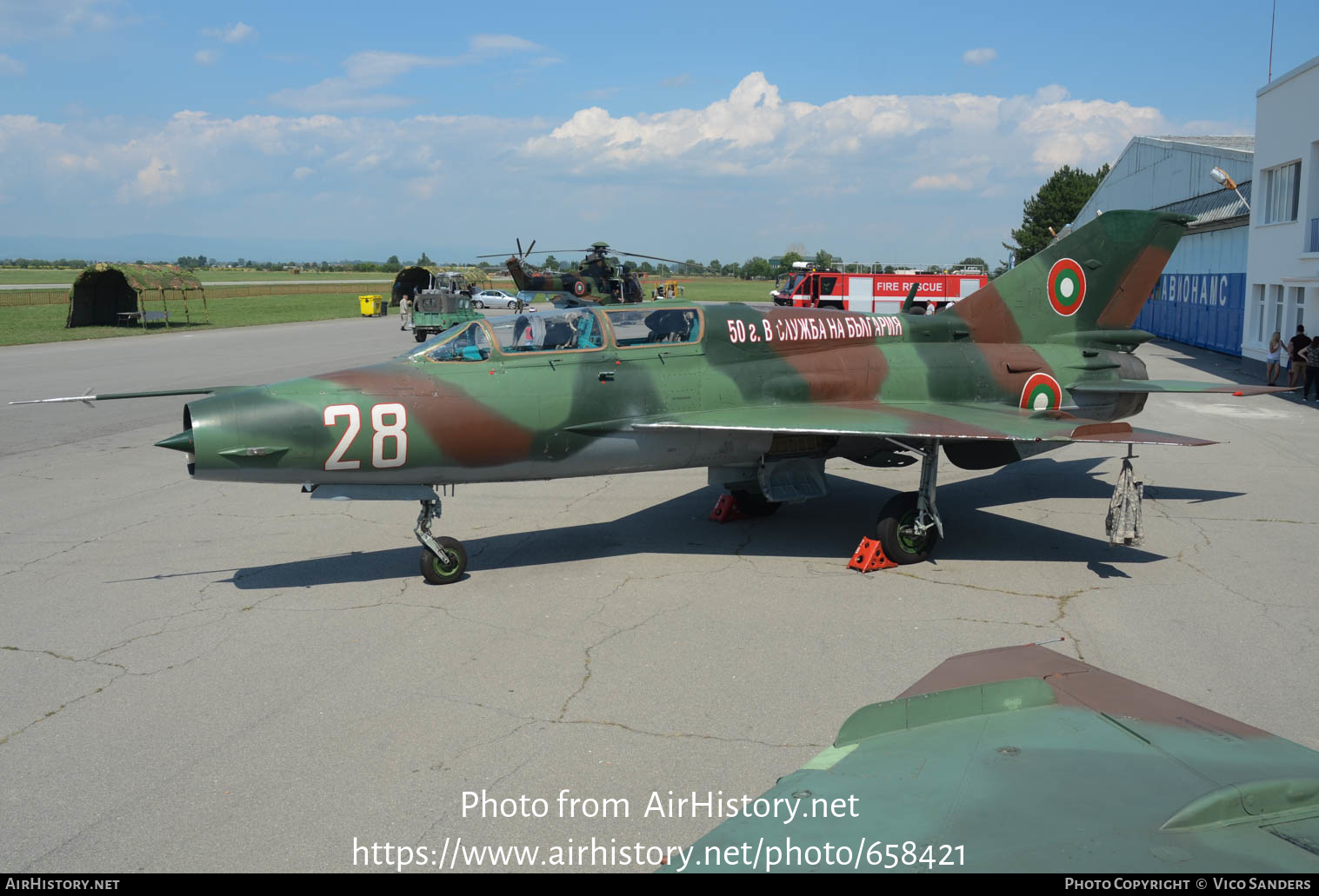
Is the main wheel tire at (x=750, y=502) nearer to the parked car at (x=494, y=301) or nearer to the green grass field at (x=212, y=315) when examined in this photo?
the green grass field at (x=212, y=315)

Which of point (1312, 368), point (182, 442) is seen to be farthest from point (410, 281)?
point (182, 442)

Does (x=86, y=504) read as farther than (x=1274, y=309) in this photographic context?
No

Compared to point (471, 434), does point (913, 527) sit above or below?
below

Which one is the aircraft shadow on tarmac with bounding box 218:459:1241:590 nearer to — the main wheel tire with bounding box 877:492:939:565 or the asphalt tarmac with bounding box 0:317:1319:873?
the asphalt tarmac with bounding box 0:317:1319:873

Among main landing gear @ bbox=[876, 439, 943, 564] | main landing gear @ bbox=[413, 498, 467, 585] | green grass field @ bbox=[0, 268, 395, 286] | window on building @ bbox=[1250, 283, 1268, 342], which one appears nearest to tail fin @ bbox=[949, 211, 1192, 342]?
main landing gear @ bbox=[876, 439, 943, 564]

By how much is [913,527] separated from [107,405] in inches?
737

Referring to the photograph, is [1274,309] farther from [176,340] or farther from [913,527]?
[176,340]

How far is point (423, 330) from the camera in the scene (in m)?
40.5

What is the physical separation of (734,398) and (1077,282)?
16.6 feet

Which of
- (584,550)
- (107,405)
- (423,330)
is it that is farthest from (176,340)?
(584,550)

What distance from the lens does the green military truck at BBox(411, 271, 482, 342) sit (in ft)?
131

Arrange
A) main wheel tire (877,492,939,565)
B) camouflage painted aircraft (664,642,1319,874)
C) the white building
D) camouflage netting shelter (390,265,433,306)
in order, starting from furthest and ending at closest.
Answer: camouflage netting shelter (390,265,433,306) → the white building → main wheel tire (877,492,939,565) → camouflage painted aircraft (664,642,1319,874)

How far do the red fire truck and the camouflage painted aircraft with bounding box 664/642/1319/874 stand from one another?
42.9 m

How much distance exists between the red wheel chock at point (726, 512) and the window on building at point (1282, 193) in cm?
2349
